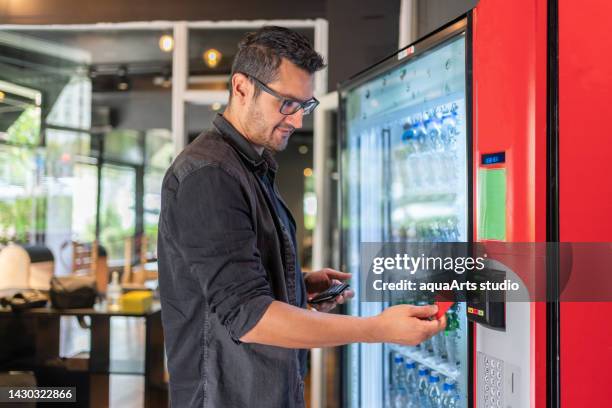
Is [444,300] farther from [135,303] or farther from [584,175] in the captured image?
[135,303]

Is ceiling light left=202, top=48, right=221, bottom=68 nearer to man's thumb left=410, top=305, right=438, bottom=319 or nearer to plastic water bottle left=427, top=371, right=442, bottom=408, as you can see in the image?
plastic water bottle left=427, top=371, right=442, bottom=408

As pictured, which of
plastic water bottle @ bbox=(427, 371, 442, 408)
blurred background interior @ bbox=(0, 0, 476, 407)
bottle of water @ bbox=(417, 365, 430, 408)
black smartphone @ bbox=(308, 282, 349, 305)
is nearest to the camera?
black smartphone @ bbox=(308, 282, 349, 305)

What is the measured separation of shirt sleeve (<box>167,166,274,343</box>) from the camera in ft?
4.25

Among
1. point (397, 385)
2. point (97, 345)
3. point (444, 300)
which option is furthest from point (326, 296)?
point (97, 345)

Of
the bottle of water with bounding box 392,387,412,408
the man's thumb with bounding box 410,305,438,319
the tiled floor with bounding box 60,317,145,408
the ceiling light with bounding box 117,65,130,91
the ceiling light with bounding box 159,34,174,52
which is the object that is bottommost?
the tiled floor with bounding box 60,317,145,408

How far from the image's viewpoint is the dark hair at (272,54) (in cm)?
149

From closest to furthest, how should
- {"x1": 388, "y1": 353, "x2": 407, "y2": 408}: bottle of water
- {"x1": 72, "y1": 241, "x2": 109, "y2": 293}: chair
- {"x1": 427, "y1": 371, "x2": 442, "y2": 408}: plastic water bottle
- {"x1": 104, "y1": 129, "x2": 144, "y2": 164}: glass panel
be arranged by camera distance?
{"x1": 427, "y1": 371, "x2": 442, "y2": 408}: plastic water bottle, {"x1": 388, "y1": 353, "x2": 407, "y2": 408}: bottle of water, {"x1": 72, "y1": 241, "x2": 109, "y2": 293}: chair, {"x1": 104, "y1": 129, "x2": 144, "y2": 164}: glass panel

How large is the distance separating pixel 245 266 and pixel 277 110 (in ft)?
1.35

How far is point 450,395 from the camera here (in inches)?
91.3

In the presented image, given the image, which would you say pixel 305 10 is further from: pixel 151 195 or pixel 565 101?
pixel 565 101

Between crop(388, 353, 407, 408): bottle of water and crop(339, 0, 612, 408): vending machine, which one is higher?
crop(339, 0, 612, 408): vending machine

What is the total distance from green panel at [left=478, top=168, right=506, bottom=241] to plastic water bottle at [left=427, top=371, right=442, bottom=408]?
924mm

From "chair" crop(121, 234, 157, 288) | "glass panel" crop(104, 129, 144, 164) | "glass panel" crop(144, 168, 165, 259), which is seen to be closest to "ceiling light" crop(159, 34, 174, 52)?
"glass panel" crop(144, 168, 165, 259)

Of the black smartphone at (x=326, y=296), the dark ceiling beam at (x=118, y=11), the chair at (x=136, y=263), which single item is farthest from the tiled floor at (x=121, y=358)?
the black smartphone at (x=326, y=296)
